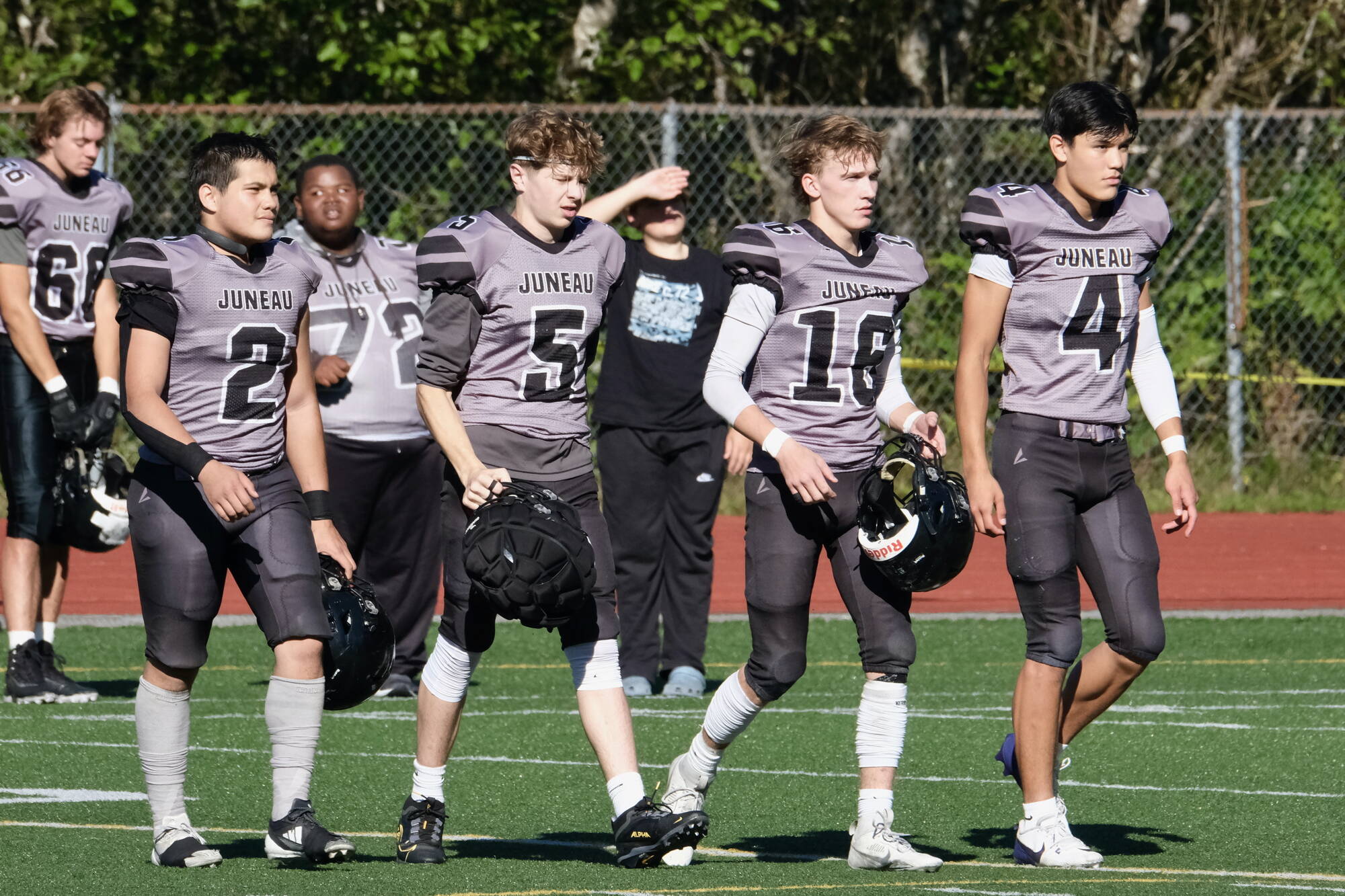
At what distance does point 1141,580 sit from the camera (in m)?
5.62

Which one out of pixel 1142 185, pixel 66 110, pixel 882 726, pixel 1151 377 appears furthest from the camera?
pixel 1142 185

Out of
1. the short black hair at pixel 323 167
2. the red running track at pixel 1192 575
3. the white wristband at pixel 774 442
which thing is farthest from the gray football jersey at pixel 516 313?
the red running track at pixel 1192 575

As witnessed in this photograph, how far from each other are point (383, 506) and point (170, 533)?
3.41 metres

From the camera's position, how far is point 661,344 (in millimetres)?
8898

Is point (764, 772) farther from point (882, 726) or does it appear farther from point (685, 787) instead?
point (882, 726)

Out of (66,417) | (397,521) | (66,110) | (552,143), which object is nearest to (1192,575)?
(397,521)

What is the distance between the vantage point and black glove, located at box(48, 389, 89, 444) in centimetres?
819

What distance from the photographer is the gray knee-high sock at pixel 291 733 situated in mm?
5312

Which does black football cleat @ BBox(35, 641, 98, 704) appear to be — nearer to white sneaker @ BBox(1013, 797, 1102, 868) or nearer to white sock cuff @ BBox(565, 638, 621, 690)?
white sock cuff @ BBox(565, 638, 621, 690)

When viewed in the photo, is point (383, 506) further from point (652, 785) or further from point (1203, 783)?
point (1203, 783)

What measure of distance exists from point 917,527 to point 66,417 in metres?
4.13

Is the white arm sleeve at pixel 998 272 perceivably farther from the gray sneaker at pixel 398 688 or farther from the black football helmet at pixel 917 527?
the gray sneaker at pixel 398 688

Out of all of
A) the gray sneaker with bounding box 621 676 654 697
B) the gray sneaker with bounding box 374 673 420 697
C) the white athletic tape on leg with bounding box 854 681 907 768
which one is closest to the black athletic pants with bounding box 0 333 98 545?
the gray sneaker with bounding box 374 673 420 697

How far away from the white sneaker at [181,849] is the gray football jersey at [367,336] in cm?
334
